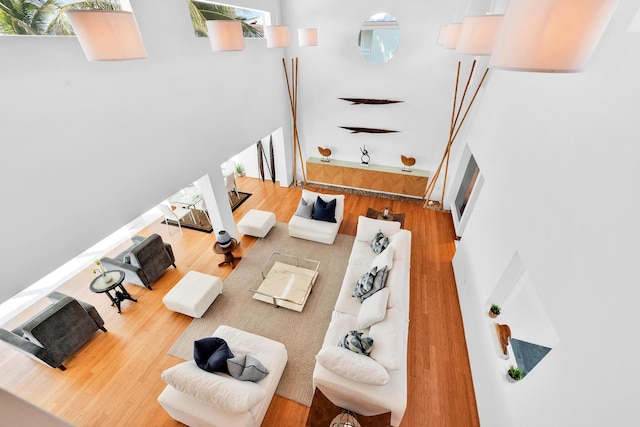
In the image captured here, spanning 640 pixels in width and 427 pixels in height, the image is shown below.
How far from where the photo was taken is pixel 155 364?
366 centimetres

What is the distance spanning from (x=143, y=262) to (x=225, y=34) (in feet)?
12.3

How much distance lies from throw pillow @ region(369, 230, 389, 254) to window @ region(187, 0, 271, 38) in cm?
436

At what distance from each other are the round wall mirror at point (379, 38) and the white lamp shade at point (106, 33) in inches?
206

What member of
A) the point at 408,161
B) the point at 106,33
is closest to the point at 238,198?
the point at 408,161

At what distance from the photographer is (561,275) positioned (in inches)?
84.5

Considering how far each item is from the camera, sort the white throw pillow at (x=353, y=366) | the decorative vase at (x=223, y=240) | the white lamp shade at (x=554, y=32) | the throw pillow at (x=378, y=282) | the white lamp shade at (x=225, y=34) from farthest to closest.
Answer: the decorative vase at (x=223, y=240) → the throw pillow at (x=378, y=282) → the white lamp shade at (x=225, y=34) → the white throw pillow at (x=353, y=366) → the white lamp shade at (x=554, y=32)

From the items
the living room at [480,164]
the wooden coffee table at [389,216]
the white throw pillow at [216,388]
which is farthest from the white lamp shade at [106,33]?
the wooden coffee table at [389,216]

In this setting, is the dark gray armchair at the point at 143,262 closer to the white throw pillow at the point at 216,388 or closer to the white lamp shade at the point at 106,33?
the white throw pillow at the point at 216,388

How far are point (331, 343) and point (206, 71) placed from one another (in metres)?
4.43

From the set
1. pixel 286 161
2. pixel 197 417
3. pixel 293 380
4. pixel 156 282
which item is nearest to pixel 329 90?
pixel 286 161

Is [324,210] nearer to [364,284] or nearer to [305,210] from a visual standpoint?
[305,210]

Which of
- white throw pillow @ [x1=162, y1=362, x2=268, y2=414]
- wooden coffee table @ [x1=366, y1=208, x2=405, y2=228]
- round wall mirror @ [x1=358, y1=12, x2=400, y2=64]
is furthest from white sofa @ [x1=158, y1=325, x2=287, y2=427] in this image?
round wall mirror @ [x1=358, y1=12, x2=400, y2=64]

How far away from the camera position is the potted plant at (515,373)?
2.60 metres

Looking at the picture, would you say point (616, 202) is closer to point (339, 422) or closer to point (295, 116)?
point (339, 422)
